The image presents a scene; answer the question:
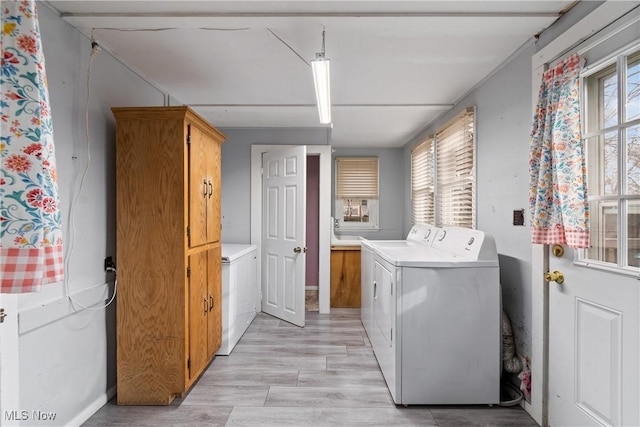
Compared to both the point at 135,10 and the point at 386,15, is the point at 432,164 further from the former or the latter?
the point at 135,10

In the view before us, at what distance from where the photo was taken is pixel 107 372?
7.32 feet

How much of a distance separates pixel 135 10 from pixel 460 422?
10.1 ft

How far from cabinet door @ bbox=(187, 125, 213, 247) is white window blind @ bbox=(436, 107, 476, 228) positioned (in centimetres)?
226

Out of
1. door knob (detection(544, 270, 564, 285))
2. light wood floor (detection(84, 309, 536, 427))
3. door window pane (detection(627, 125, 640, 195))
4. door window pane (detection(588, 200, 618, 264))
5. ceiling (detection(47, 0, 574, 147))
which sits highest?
ceiling (detection(47, 0, 574, 147))

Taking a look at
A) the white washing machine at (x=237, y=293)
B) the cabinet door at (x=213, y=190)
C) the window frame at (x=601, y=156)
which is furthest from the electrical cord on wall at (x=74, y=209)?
the window frame at (x=601, y=156)

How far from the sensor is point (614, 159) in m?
1.55

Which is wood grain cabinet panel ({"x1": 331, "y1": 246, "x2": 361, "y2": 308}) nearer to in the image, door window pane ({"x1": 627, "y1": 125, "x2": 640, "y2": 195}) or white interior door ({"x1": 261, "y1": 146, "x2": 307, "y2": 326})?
white interior door ({"x1": 261, "y1": 146, "x2": 307, "y2": 326})

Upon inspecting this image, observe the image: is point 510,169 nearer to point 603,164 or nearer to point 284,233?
point 603,164

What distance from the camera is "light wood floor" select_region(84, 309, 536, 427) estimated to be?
2037 millimetres

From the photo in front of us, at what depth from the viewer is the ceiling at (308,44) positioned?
1791 millimetres

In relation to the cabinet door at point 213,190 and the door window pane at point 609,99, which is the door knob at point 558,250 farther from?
the cabinet door at point 213,190

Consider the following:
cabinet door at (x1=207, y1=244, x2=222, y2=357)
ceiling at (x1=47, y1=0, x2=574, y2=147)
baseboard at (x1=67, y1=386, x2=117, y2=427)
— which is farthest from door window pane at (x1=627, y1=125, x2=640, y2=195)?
baseboard at (x1=67, y1=386, x2=117, y2=427)

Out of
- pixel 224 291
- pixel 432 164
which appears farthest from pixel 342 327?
pixel 432 164

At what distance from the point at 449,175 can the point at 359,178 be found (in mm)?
2058
